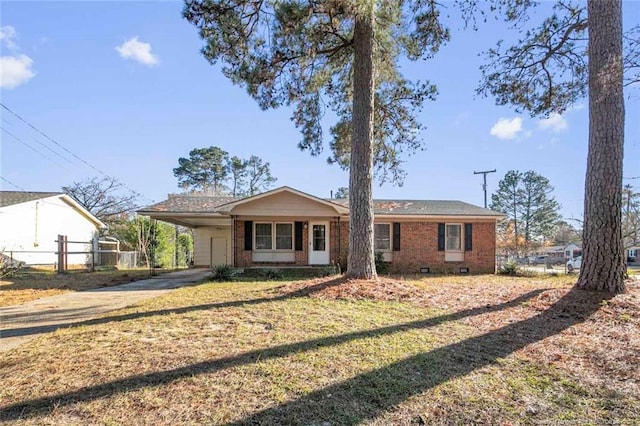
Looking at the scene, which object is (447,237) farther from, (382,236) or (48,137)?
(48,137)

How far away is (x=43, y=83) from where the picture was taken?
12.5 meters

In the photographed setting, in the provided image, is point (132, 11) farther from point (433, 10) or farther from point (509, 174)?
point (509, 174)

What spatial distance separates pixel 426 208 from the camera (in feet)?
55.3

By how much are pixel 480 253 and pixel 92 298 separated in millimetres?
15422

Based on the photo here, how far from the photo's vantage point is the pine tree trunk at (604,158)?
20.9 ft

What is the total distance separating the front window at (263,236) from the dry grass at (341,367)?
375 inches

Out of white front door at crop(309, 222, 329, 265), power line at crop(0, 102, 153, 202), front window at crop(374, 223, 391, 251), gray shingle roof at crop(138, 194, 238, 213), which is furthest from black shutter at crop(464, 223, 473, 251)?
power line at crop(0, 102, 153, 202)

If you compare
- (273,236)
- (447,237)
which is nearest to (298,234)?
(273,236)

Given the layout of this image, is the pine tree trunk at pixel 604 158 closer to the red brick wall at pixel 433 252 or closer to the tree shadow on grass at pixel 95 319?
the tree shadow on grass at pixel 95 319

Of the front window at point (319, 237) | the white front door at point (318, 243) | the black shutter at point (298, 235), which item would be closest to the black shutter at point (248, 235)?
the black shutter at point (298, 235)

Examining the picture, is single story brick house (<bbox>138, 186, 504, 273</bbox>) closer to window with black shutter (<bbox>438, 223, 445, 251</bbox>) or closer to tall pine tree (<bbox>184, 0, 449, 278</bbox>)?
window with black shutter (<bbox>438, 223, 445, 251</bbox>)

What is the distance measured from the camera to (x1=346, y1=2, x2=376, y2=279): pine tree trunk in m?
8.83

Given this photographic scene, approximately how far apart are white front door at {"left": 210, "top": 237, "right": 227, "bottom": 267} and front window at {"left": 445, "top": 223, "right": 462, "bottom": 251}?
41.4 feet

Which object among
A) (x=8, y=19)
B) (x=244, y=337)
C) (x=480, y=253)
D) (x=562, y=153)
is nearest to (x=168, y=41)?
(x=8, y=19)
